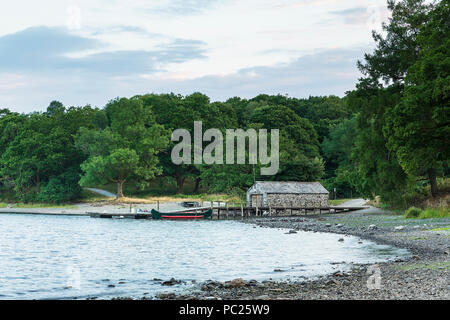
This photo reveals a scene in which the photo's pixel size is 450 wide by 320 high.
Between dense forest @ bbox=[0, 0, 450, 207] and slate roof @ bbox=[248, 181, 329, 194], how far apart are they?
3667 millimetres

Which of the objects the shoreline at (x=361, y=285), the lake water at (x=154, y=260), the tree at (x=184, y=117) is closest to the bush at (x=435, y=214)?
the lake water at (x=154, y=260)

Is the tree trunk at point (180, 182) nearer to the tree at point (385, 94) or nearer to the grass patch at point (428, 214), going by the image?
the tree at point (385, 94)

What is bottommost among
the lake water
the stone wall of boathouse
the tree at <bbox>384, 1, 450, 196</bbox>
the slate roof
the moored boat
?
the moored boat

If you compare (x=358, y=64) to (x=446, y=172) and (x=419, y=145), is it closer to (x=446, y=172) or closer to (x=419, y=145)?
(x=419, y=145)

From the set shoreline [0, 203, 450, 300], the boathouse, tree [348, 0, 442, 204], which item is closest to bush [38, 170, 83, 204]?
the boathouse

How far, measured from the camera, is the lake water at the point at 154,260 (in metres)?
18.7

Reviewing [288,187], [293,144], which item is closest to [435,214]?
[288,187]

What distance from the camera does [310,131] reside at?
94.7m

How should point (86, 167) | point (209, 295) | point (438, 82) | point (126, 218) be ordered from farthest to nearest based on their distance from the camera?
point (86, 167)
point (126, 218)
point (438, 82)
point (209, 295)

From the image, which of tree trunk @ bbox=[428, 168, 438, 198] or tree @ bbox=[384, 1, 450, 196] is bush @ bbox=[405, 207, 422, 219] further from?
tree @ bbox=[384, 1, 450, 196]

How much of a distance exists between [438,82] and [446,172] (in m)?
38.9

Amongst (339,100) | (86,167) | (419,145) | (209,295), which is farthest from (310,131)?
(209,295)

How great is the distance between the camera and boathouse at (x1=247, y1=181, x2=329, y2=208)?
219 ft
